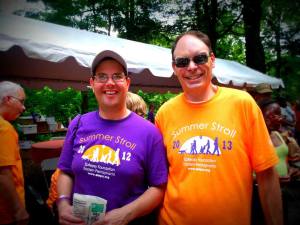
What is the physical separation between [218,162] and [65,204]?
0.96 metres

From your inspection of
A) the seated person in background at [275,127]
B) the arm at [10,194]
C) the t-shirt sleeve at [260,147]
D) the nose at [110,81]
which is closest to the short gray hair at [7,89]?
the arm at [10,194]

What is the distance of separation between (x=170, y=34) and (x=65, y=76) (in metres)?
12.7

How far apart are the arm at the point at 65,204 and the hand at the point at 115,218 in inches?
5.4

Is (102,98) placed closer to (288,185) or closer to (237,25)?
(288,185)

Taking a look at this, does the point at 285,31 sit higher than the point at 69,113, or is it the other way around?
the point at 285,31

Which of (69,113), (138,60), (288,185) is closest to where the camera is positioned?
(288,185)

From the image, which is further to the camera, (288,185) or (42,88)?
(42,88)

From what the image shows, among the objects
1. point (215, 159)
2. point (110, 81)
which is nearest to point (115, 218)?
point (215, 159)

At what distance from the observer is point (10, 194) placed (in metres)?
2.31

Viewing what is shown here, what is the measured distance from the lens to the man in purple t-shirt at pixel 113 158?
1715 mm

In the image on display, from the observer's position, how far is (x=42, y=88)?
21.0 feet

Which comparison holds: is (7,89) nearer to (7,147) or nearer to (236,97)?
(7,147)

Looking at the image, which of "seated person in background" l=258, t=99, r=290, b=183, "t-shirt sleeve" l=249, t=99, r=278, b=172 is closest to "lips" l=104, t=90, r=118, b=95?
"t-shirt sleeve" l=249, t=99, r=278, b=172

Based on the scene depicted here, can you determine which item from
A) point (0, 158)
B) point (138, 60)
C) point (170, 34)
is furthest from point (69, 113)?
point (170, 34)
